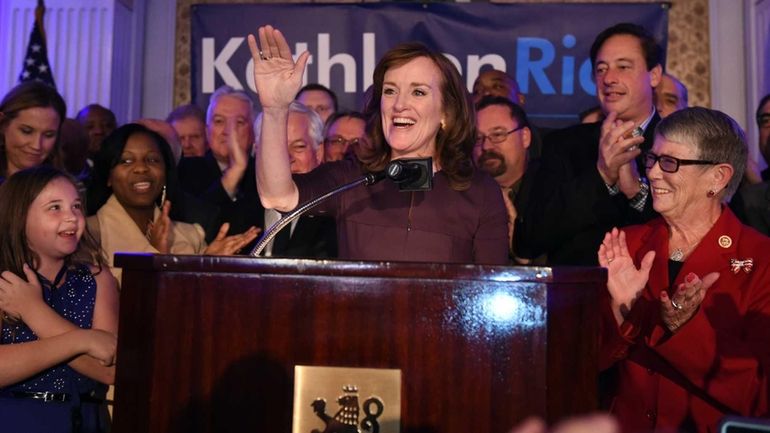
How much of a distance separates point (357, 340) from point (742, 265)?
1.41 m

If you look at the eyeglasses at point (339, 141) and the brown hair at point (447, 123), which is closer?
the brown hair at point (447, 123)

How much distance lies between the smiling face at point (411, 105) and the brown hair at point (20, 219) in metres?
1.18

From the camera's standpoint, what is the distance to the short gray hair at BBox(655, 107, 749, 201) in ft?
10.5

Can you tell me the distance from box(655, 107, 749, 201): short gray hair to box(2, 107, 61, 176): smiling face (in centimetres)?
276

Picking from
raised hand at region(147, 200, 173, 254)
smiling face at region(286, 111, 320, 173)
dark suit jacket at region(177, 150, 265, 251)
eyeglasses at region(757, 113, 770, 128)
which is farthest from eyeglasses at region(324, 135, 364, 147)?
eyeglasses at region(757, 113, 770, 128)

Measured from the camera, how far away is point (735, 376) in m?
2.87

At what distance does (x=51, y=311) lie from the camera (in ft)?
10.6

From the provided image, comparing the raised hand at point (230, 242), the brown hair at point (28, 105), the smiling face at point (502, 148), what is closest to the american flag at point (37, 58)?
the brown hair at point (28, 105)

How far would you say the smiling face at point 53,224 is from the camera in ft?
11.4

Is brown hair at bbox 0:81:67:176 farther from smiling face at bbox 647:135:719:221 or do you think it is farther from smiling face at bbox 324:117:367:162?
smiling face at bbox 647:135:719:221

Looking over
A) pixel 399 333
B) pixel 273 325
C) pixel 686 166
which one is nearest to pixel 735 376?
pixel 686 166

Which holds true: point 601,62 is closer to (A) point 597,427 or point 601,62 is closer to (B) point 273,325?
(B) point 273,325

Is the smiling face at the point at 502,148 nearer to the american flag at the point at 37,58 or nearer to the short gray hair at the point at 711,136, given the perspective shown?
the short gray hair at the point at 711,136

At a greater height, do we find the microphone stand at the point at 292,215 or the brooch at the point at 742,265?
the microphone stand at the point at 292,215
